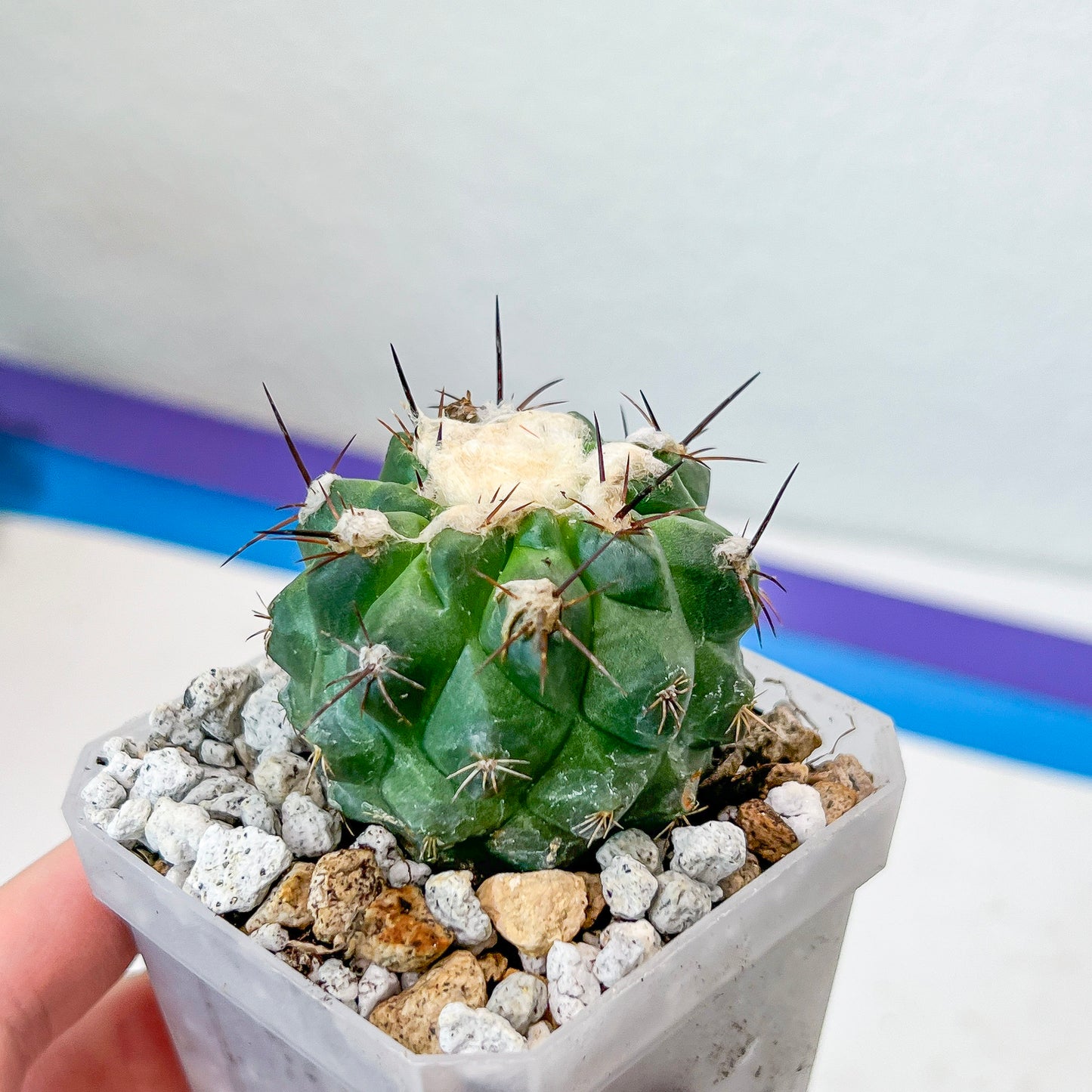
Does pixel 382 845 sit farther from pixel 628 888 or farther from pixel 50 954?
pixel 50 954

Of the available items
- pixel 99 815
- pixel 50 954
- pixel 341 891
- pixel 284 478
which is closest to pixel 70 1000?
pixel 50 954

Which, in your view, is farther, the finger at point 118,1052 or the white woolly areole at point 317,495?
the finger at point 118,1052

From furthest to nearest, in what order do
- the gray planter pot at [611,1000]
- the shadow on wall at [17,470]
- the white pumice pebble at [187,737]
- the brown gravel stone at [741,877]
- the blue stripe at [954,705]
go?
1. the shadow on wall at [17,470]
2. the blue stripe at [954,705]
3. the white pumice pebble at [187,737]
4. the brown gravel stone at [741,877]
5. the gray planter pot at [611,1000]

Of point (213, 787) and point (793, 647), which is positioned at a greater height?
point (213, 787)

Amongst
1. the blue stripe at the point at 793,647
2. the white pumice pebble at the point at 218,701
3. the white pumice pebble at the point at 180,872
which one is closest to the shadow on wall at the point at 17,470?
the blue stripe at the point at 793,647

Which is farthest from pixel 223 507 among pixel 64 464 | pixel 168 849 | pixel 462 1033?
pixel 462 1033

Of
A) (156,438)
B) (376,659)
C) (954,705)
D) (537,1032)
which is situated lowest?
(954,705)

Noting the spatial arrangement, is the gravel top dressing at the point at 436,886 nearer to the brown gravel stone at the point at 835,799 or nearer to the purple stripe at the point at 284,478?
the brown gravel stone at the point at 835,799
